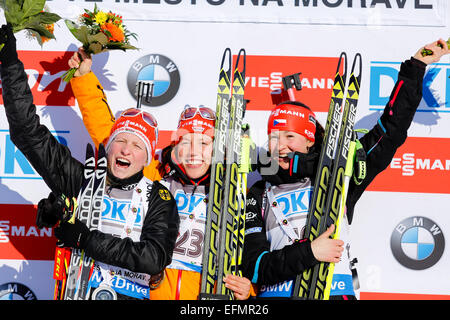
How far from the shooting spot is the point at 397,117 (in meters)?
4.29

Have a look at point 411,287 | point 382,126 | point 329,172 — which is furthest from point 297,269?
point 411,287

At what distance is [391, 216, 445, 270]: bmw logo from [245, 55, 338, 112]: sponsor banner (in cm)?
112

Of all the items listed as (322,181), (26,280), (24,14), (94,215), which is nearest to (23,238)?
(26,280)

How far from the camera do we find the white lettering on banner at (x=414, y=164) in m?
5.10

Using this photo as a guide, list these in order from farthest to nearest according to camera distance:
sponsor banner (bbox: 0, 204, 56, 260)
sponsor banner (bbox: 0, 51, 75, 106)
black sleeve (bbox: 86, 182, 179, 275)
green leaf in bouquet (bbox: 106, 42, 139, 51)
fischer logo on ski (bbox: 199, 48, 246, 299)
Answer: sponsor banner (bbox: 0, 51, 75, 106)
sponsor banner (bbox: 0, 204, 56, 260)
green leaf in bouquet (bbox: 106, 42, 139, 51)
fischer logo on ski (bbox: 199, 48, 246, 299)
black sleeve (bbox: 86, 182, 179, 275)

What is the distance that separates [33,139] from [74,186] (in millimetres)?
417

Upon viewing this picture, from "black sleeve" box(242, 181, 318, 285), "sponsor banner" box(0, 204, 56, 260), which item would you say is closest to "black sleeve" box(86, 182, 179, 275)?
"black sleeve" box(242, 181, 318, 285)

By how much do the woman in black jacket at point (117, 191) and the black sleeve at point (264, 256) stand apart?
51 cm

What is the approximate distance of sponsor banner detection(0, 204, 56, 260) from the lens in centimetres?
524

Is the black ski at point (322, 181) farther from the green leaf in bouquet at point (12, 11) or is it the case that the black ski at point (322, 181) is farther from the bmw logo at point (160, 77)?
the green leaf in bouquet at point (12, 11)

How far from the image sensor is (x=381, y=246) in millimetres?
5098

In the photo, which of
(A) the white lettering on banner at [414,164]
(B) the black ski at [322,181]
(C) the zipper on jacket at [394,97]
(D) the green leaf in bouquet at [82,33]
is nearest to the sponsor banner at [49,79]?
(D) the green leaf in bouquet at [82,33]

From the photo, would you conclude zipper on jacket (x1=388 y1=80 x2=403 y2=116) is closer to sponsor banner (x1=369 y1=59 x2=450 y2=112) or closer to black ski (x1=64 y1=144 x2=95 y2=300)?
sponsor banner (x1=369 y1=59 x2=450 y2=112)

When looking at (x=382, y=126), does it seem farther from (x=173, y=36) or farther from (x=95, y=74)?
(x=95, y=74)
